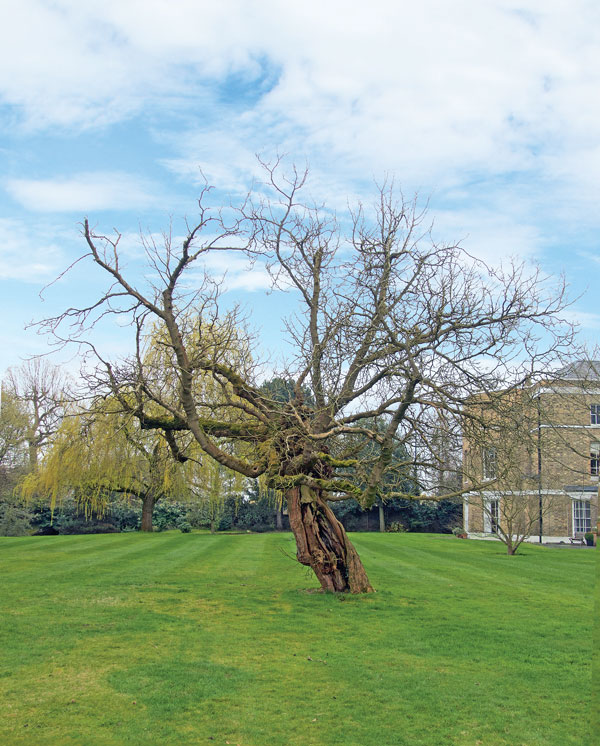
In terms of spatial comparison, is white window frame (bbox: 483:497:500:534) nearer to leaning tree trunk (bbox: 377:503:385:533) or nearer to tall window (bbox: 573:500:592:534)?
tall window (bbox: 573:500:592:534)

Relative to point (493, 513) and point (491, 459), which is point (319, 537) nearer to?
point (491, 459)

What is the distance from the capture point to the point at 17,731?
20.9ft

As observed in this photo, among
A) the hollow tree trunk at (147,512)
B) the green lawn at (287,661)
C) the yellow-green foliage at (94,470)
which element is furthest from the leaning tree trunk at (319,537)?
the hollow tree trunk at (147,512)

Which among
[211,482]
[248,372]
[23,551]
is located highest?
[248,372]

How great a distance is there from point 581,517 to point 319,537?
3284 cm

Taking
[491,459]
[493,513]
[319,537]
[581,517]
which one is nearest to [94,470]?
[319,537]

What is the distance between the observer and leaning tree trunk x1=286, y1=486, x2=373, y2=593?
1372cm

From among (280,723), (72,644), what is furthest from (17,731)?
(72,644)

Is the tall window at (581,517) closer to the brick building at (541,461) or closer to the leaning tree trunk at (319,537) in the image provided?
the brick building at (541,461)

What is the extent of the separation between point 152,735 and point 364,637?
194 inches

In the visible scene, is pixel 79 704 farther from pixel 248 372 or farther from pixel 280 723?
pixel 248 372

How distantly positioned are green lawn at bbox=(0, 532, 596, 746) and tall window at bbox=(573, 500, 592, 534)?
25.2 m

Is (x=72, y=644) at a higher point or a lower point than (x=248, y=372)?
lower

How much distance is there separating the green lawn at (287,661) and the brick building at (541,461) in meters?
2.49
